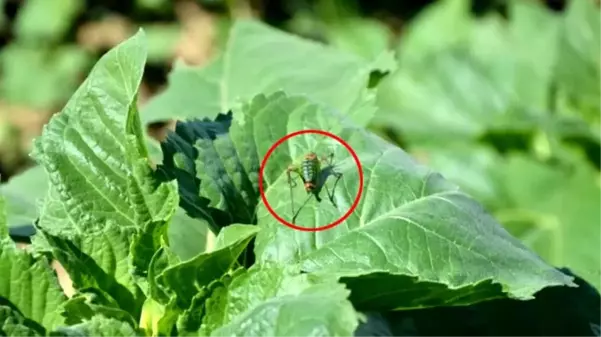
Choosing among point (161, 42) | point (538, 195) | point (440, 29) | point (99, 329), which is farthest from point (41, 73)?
point (99, 329)

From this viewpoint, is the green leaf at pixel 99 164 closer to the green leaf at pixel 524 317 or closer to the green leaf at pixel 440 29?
the green leaf at pixel 524 317

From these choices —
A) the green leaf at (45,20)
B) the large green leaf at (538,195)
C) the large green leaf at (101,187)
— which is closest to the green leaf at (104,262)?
the large green leaf at (101,187)

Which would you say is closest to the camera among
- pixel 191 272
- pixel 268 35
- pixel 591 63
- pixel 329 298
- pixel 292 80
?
pixel 329 298

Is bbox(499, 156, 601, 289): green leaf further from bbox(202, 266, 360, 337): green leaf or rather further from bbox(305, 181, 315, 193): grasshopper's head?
bbox(202, 266, 360, 337): green leaf

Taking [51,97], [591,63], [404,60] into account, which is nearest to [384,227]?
[591,63]

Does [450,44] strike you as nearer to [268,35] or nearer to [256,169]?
[268,35]

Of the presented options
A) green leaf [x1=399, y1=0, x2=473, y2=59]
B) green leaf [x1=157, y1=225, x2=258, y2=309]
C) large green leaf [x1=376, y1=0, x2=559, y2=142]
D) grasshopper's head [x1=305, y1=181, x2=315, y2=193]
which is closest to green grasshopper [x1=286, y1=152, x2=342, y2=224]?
grasshopper's head [x1=305, y1=181, x2=315, y2=193]
